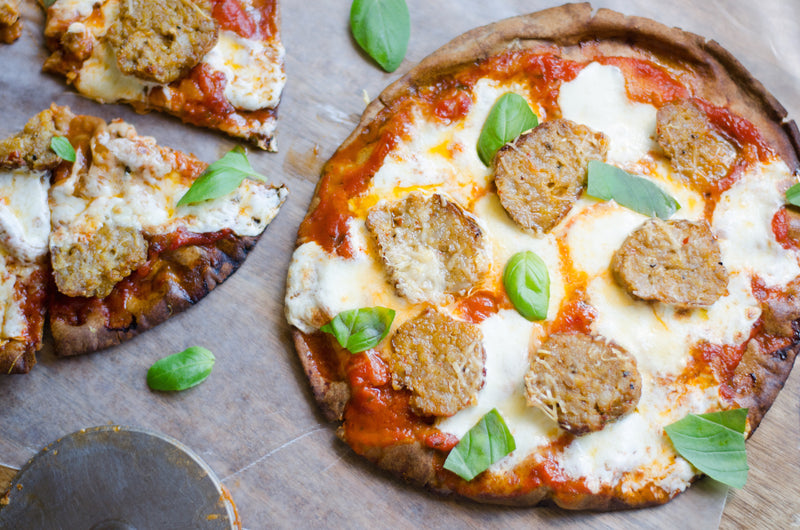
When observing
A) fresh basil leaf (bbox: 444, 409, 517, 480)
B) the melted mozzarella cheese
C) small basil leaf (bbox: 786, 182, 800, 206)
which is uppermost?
small basil leaf (bbox: 786, 182, 800, 206)

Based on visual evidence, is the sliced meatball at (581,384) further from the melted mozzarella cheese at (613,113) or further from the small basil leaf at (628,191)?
the melted mozzarella cheese at (613,113)

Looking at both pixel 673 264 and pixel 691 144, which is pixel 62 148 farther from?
pixel 691 144

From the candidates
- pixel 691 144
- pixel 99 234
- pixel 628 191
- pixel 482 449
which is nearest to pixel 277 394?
pixel 482 449

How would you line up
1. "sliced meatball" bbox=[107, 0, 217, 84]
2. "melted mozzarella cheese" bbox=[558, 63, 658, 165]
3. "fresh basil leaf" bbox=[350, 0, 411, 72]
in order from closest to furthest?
"sliced meatball" bbox=[107, 0, 217, 84] < "melted mozzarella cheese" bbox=[558, 63, 658, 165] < "fresh basil leaf" bbox=[350, 0, 411, 72]

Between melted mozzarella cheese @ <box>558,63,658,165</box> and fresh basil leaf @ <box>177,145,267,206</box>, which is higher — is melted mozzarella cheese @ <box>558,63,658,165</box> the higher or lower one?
the higher one

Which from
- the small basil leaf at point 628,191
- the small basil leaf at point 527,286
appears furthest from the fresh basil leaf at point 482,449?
the small basil leaf at point 628,191

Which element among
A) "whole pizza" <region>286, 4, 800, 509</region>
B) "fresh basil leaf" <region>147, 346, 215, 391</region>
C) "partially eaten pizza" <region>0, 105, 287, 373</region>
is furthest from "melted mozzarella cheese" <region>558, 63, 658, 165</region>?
"fresh basil leaf" <region>147, 346, 215, 391</region>

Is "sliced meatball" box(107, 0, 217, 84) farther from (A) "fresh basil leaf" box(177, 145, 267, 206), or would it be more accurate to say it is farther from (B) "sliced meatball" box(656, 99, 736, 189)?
(B) "sliced meatball" box(656, 99, 736, 189)

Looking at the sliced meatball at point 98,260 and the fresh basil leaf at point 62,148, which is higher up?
the fresh basil leaf at point 62,148
